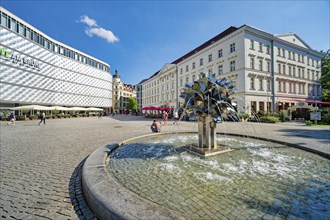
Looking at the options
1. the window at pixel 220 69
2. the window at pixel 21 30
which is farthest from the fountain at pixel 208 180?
the window at pixel 21 30

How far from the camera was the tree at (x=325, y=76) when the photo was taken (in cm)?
3650

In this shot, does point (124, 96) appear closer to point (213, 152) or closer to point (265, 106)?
point (265, 106)

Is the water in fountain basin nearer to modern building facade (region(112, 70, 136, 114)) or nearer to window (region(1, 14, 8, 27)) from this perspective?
window (region(1, 14, 8, 27))

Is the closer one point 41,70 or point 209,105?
point 209,105

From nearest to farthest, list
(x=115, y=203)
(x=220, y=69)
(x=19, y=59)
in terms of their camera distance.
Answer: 1. (x=115, y=203)
2. (x=220, y=69)
3. (x=19, y=59)

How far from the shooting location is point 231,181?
3537 mm

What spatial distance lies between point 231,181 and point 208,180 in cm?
53

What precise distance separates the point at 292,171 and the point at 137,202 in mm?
4381

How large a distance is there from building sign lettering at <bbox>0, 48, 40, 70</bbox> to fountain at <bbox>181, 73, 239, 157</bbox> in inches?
1778

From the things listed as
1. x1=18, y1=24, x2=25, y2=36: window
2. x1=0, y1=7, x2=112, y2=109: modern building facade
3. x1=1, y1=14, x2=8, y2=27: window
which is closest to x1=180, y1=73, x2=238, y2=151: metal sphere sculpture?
x1=0, y1=7, x2=112, y2=109: modern building facade

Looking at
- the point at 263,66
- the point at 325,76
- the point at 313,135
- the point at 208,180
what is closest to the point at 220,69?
the point at 263,66

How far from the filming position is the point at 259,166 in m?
4.49

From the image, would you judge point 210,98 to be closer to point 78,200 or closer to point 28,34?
point 78,200

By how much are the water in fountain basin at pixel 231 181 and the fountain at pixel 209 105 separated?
2.85ft
